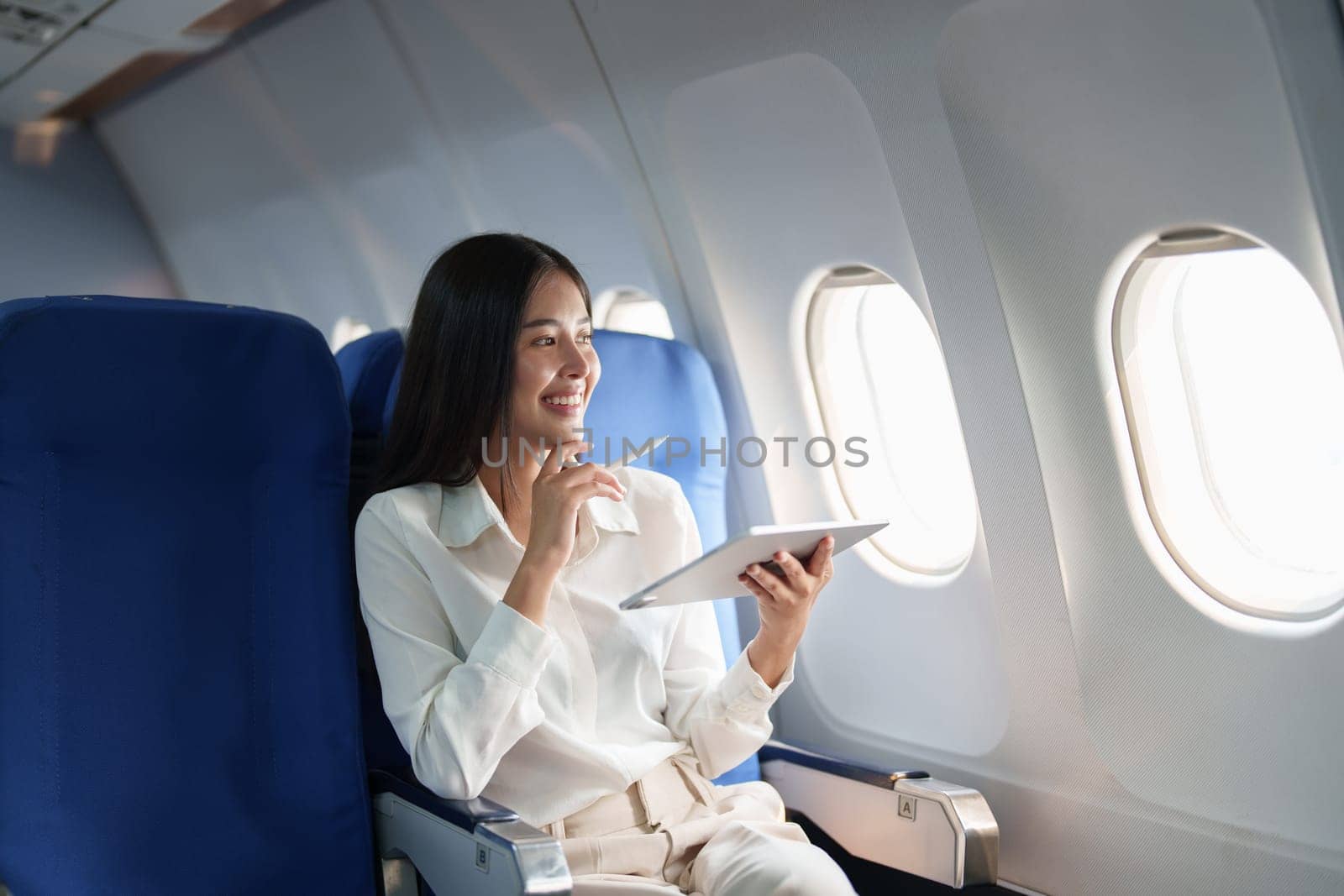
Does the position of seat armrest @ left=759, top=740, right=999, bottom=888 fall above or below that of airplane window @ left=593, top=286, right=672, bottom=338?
below

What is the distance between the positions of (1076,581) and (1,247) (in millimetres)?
5312

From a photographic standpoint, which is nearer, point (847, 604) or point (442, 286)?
point (442, 286)

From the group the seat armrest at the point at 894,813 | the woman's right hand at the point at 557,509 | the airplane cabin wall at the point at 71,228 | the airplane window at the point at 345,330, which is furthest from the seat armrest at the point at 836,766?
the airplane cabin wall at the point at 71,228

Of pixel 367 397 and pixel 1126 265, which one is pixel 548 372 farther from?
pixel 1126 265

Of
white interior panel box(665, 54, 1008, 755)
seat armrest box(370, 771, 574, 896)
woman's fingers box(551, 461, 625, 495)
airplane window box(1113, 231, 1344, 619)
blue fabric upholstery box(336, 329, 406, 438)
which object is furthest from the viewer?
white interior panel box(665, 54, 1008, 755)

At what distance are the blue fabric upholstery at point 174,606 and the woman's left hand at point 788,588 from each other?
793mm

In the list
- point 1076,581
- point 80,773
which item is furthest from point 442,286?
point 1076,581

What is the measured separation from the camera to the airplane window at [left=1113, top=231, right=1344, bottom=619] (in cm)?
241

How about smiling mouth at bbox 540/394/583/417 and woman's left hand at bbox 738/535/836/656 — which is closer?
woman's left hand at bbox 738/535/836/656

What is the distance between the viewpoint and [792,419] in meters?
3.19

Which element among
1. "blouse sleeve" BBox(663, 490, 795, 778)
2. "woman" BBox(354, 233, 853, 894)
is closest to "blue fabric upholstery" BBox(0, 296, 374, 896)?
"woman" BBox(354, 233, 853, 894)

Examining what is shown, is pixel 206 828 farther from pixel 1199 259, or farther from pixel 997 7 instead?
pixel 1199 259

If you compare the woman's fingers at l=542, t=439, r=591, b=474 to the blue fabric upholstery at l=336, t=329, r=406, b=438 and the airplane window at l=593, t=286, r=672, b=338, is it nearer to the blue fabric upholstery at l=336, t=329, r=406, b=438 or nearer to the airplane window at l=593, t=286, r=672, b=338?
the blue fabric upholstery at l=336, t=329, r=406, b=438

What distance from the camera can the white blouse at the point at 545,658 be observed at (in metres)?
1.93
